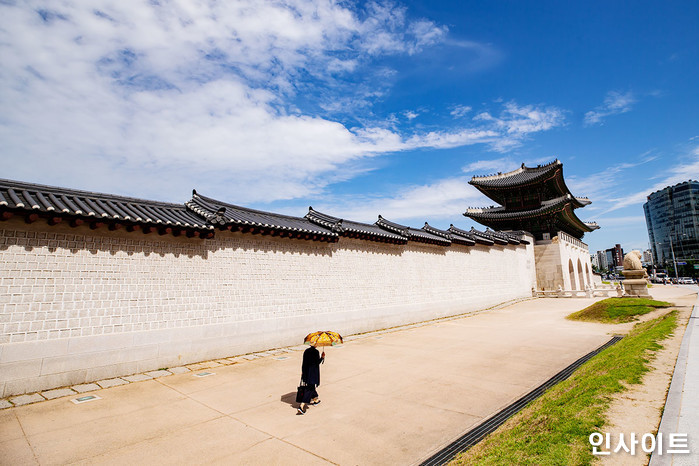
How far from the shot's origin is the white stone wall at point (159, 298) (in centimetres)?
683

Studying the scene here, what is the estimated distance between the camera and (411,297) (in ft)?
55.0

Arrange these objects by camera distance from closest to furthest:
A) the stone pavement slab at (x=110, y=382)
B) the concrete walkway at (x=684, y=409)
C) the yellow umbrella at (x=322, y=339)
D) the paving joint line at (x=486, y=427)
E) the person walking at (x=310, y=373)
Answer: the concrete walkway at (x=684, y=409)
the paving joint line at (x=486, y=427)
the person walking at (x=310, y=373)
the yellow umbrella at (x=322, y=339)
the stone pavement slab at (x=110, y=382)

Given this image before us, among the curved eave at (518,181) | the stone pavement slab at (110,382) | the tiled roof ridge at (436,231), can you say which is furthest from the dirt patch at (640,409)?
the curved eave at (518,181)

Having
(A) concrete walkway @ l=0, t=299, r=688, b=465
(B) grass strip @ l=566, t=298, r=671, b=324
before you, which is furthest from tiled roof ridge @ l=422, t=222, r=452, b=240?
(A) concrete walkway @ l=0, t=299, r=688, b=465

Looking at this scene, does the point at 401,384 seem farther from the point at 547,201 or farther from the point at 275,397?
the point at 547,201

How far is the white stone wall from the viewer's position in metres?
6.83

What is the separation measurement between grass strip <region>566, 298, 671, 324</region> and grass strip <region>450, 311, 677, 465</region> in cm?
1066

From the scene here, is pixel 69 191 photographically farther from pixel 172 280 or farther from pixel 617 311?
pixel 617 311

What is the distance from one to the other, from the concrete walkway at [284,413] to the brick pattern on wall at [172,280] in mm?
1654

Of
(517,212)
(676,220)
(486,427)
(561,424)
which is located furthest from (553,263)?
(676,220)

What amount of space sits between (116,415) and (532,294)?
30553mm

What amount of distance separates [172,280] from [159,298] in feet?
1.77

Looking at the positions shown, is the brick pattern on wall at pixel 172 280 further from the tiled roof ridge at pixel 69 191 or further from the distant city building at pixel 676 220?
the distant city building at pixel 676 220

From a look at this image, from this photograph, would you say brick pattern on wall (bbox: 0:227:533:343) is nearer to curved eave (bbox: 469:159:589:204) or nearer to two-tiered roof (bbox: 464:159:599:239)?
two-tiered roof (bbox: 464:159:599:239)
